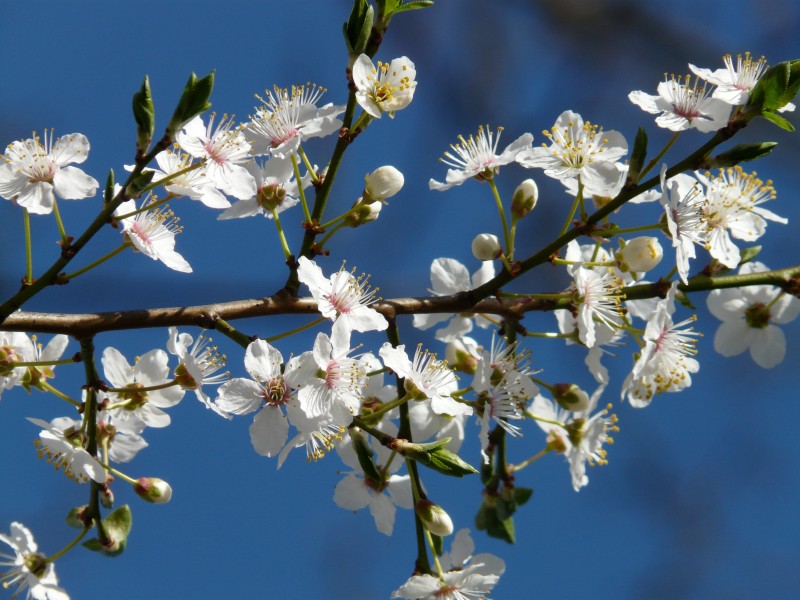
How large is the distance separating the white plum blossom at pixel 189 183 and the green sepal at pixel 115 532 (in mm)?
599

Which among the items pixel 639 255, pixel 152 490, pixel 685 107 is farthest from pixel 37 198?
pixel 685 107

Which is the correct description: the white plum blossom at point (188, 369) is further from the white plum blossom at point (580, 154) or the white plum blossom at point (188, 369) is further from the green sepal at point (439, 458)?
the white plum blossom at point (580, 154)

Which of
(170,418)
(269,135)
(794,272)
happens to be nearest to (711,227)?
(794,272)

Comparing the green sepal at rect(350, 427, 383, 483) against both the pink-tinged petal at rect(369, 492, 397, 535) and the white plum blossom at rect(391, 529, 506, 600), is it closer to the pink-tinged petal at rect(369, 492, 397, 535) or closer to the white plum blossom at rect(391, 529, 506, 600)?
the white plum blossom at rect(391, 529, 506, 600)

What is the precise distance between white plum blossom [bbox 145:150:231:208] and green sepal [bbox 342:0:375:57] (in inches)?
14.6

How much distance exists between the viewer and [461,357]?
2.10 m

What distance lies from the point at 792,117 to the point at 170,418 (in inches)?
126

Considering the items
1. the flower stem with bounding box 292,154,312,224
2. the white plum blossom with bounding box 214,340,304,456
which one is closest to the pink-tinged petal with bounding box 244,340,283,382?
the white plum blossom with bounding box 214,340,304,456

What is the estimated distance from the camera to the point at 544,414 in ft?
8.36

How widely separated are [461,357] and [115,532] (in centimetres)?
80

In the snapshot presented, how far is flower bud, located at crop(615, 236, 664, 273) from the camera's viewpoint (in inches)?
72.9

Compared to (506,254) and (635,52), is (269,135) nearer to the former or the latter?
(506,254)

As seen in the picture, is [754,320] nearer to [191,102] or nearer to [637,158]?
[637,158]

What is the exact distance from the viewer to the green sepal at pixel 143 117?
1438mm
